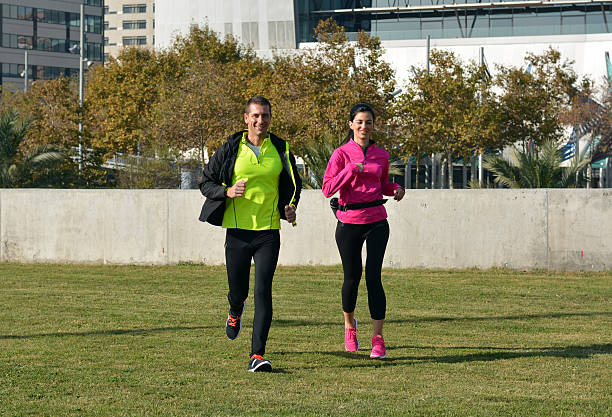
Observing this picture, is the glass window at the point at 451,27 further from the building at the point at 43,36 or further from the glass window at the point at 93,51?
the glass window at the point at 93,51

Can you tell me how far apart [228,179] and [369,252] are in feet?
4.29

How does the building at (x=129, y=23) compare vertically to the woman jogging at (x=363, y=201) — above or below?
above

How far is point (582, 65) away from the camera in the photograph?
63.7 metres

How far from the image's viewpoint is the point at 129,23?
14438 cm

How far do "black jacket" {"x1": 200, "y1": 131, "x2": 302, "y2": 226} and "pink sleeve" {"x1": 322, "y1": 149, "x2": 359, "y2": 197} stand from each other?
0.47 meters

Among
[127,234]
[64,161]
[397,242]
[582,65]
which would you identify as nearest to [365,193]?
[397,242]

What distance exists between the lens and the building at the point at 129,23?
143137mm

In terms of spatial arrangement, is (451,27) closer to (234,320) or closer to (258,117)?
(234,320)

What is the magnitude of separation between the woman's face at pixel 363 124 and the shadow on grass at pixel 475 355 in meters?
A: 1.77

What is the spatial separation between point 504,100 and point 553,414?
3501 cm

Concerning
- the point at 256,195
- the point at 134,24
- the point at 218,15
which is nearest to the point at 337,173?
the point at 256,195

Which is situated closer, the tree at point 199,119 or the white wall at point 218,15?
the tree at point 199,119

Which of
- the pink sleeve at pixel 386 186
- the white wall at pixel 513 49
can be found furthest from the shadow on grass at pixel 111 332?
the white wall at pixel 513 49

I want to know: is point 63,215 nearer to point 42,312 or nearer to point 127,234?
point 127,234
